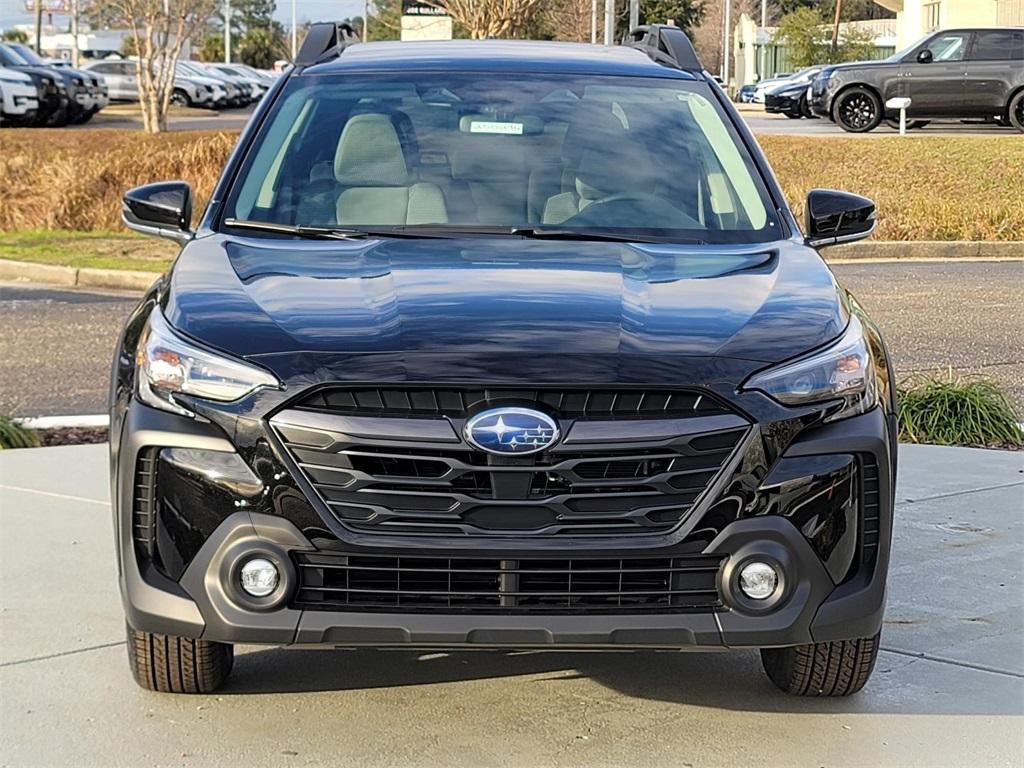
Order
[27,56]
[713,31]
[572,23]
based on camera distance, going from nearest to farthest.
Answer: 1. [27,56]
2. [572,23]
3. [713,31]

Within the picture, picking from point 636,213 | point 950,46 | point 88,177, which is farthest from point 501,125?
point 950,46

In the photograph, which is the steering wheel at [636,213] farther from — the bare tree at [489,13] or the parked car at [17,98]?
the parked car at [17,98]

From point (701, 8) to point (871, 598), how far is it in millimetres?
78688

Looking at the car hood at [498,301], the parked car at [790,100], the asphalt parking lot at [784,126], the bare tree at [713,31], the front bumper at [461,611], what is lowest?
the front bumper at [461,611]

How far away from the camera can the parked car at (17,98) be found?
104ft

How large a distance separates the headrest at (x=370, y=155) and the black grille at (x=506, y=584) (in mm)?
1707

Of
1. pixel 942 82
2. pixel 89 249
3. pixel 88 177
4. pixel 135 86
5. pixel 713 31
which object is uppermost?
pixel 713 31

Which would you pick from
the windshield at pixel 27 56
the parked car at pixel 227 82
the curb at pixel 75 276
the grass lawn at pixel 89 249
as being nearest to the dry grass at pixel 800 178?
the grass lawn at pixel 89 249

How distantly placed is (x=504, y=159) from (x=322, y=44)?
1238 mm

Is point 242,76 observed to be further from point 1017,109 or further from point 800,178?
point 800,178

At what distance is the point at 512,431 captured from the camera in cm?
351

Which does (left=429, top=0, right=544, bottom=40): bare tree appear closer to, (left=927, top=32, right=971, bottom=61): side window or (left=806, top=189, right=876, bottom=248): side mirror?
(left=927, top=32, right=971, bottom=61): side window

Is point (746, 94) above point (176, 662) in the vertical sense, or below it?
above

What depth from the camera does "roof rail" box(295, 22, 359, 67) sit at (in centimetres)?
570
